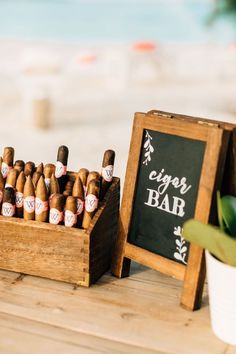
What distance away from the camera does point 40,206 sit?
1.28 m

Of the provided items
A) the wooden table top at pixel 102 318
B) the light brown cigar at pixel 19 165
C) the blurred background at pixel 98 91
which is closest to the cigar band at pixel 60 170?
the light brown cigar at pixel 19 165

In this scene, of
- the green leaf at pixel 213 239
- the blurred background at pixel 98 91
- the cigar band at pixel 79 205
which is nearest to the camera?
the green leaf at pixel 213 239

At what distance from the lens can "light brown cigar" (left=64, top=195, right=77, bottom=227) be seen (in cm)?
125

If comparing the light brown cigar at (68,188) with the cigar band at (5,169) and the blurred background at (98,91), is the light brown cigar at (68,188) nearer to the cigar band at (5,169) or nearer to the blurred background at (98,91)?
the cigar band at (5,169)

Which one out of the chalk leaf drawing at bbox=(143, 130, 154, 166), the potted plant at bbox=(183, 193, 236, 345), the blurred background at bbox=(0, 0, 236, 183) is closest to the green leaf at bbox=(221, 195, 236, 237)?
the potted plant at bbox=(183, 193, 236, 345)

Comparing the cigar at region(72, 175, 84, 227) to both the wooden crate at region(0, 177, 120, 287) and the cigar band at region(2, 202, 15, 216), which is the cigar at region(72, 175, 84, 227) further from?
the cigar band at region(2, 202, 15, 216)

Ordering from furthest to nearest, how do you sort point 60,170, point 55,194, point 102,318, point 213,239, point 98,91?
point 98,91 < point 60,170 < point 55,194 < point 102,318 < point 213,239

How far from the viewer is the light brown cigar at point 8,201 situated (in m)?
1.29

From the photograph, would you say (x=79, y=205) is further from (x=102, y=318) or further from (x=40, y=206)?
(x=102, y=318)

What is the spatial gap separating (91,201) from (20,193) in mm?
170

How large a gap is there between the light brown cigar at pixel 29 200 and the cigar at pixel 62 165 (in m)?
0.09

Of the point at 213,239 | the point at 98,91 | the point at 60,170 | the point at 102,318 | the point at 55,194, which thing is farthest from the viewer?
the point at 98,91

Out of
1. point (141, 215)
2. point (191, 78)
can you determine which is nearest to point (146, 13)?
point (191, 78)

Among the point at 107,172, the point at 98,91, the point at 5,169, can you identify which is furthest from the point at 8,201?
the point at 98,91
